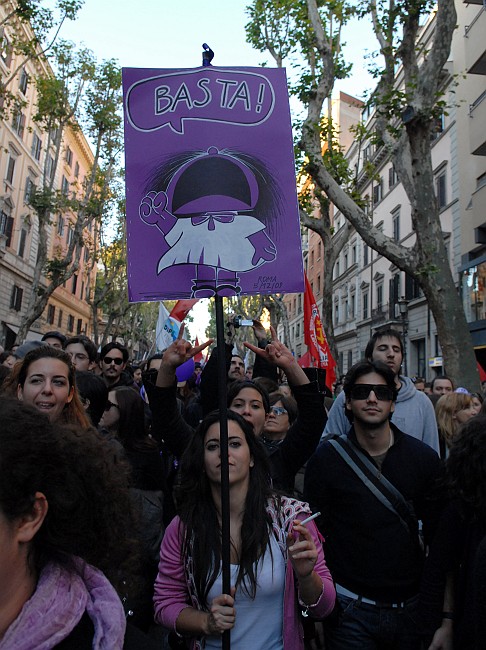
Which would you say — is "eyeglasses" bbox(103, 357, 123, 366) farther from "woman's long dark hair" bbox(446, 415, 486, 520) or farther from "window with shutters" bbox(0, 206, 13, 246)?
"window with shutters" bbox(0, 206, 13, 246)

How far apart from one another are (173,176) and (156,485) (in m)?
1.91

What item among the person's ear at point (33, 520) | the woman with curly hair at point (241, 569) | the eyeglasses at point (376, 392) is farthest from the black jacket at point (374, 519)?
the person's ear at point (33, 520)

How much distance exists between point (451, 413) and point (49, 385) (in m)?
3.70

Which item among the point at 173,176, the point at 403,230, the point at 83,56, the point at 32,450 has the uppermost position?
the point at 83,56

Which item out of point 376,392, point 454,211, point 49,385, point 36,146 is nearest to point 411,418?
point 376,392

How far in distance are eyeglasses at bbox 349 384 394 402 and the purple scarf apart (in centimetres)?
211

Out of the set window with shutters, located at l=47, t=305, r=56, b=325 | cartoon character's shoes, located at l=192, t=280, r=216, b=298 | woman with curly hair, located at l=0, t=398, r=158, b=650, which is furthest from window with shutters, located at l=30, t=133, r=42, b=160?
woman with curly hair, located at l=0, t=398, r=158, b=650

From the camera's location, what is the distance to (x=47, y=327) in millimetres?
36500

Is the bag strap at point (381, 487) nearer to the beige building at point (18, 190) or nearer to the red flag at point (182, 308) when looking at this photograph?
the red flag at point (182, 308)

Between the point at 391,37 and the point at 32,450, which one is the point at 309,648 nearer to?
the point at 32,450

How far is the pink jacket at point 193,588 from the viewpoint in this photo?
2.29m

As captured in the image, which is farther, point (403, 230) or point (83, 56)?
point (403, 230)

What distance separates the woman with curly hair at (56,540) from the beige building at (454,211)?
11.8 m

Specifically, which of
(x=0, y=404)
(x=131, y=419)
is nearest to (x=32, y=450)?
(x=0, y=404)
